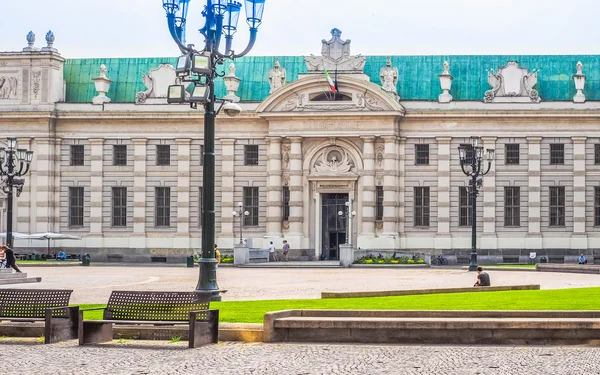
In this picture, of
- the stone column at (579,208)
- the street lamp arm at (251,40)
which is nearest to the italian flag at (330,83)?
the stone column at (579,208)

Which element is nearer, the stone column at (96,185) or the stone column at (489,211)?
the stone column at (489,211)

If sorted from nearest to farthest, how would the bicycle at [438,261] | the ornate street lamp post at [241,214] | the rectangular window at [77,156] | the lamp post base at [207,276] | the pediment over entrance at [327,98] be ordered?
the lamp post base at [207,276] → the bicycle at [438,261] → the ornate street lamp post at [241,214] → the pediment over entrance at [327,98] → the rectangular window at [77,156]

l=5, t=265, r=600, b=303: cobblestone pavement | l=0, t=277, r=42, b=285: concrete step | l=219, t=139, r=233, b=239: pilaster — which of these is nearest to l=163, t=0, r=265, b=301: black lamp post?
l=5, t=265, r=600, b=303: cobblestone pavement

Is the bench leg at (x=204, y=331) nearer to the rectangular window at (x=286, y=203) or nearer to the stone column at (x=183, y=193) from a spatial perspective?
the rectangular window at (x=286, y=203)

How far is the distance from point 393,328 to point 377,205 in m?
53.5

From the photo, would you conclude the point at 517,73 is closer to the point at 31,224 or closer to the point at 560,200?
the point at 560,200

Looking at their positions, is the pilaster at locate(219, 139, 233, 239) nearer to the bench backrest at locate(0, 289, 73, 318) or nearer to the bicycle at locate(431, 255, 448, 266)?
the bicycle at locate(431, 255, 448, 266)

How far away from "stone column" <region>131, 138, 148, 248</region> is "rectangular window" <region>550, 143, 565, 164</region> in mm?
27296

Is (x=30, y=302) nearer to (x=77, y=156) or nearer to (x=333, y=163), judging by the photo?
(x=333, y=163)

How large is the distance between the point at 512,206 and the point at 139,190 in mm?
25109

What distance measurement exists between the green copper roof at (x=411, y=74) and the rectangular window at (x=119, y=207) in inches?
255

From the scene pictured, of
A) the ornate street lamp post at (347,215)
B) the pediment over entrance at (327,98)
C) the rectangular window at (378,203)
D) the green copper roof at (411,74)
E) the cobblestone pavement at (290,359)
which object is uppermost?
the green copper roof at (411,74)

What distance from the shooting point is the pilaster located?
76938 millimetres

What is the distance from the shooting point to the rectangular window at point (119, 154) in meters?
78.2
